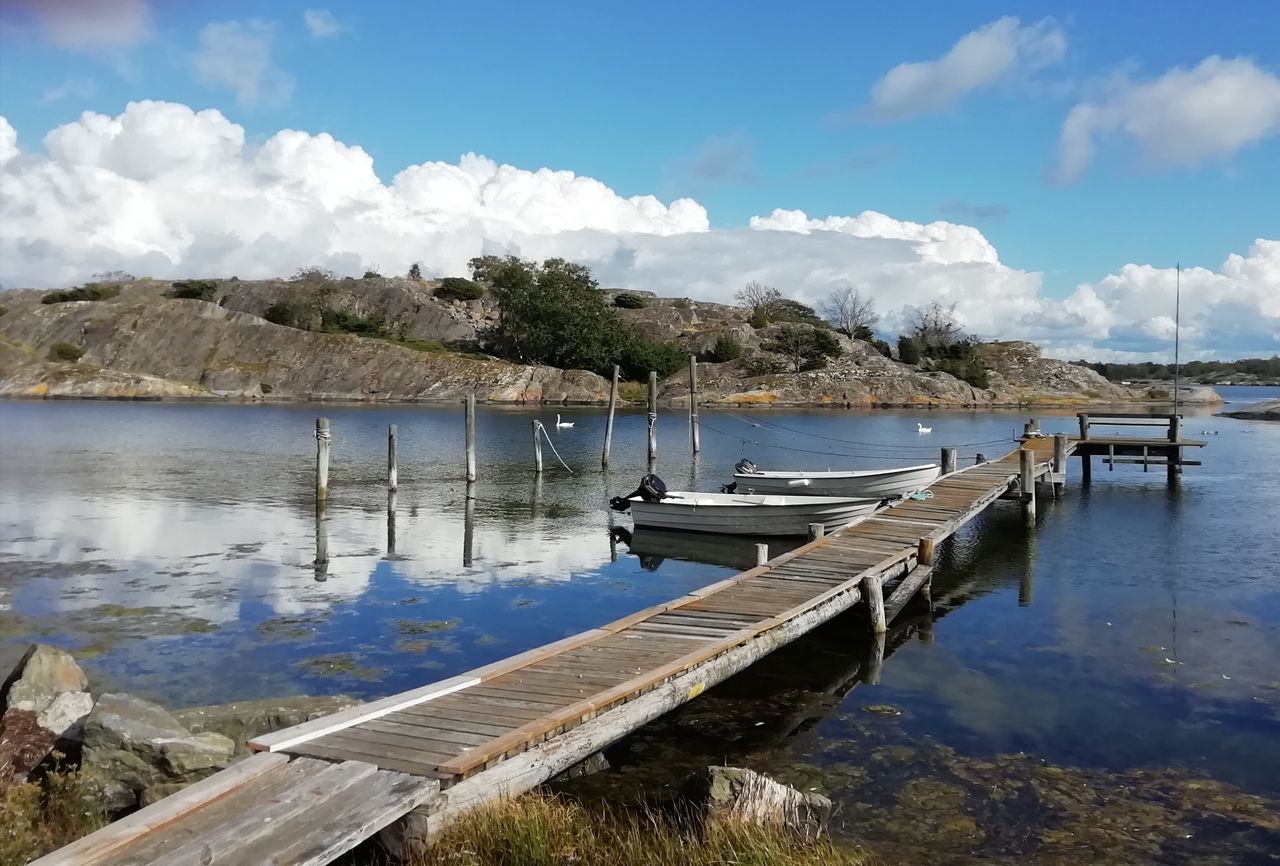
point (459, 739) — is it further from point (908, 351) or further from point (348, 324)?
point (348, 324)

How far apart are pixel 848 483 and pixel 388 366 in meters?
78.5

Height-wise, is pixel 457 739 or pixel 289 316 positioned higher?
pixel 289 316

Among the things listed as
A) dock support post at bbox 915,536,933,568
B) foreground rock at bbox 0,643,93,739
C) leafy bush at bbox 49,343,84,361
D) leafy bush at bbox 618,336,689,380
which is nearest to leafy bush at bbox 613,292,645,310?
leafy bush at bbox 618,336,689,380

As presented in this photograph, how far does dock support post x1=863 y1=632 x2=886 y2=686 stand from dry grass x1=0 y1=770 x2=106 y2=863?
940 centimetres

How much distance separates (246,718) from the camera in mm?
9977

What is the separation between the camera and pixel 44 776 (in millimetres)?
8469

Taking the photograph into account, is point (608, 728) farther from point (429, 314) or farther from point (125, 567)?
point (429, 314)

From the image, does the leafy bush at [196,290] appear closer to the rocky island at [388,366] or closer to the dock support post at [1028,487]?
the rocky island at [388,366]

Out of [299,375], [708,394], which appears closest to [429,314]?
[299,375]

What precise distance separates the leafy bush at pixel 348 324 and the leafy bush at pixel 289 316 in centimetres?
218

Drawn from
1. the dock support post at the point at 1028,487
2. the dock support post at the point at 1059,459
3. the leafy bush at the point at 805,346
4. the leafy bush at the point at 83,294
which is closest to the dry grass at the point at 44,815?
the dock support post at the point at 1028,487

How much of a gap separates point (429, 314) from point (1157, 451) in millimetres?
96193

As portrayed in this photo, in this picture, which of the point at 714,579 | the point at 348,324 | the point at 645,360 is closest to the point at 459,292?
the point at 348,324

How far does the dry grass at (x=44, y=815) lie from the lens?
7.03 meters
